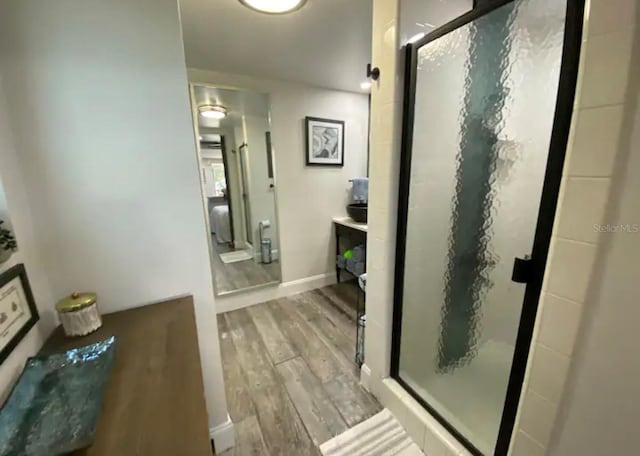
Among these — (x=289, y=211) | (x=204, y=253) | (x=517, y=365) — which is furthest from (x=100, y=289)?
(x=289, y=211)

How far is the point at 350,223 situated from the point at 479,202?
1.69 meters

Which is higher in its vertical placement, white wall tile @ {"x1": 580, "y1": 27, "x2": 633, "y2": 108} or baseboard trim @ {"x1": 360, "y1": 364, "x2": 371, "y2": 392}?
white wall tile @ {"x1": 580, "y1": 27, "x2": 633, "y2": 108}

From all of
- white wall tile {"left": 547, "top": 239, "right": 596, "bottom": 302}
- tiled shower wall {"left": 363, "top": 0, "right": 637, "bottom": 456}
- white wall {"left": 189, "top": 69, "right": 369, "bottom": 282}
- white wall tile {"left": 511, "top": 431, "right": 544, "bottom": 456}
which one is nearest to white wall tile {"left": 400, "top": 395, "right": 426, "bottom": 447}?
tiled shower wall {"left": 363, "top": 0, "right": 637, "bottom": 456}

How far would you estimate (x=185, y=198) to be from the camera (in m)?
1.01

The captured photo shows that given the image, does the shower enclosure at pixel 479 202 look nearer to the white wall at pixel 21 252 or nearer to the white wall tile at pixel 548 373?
the white wall tile at pixel 548 373

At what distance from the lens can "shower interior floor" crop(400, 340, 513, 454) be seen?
108 centimetres

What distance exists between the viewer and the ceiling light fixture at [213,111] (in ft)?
7.56

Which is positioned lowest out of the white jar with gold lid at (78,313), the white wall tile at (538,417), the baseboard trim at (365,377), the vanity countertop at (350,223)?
the baseboard trim at (365,377)

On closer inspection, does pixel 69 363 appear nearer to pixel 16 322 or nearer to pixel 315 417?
pixel 16 322

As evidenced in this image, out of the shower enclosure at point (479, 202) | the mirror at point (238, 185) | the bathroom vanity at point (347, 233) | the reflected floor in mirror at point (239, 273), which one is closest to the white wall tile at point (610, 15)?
the shower enclosure at point (479, 202)

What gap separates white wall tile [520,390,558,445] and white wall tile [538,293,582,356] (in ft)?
0.61

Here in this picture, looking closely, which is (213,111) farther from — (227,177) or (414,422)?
(414,422)

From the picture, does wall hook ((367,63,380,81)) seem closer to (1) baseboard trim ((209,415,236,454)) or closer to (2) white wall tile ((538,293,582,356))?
(2) white wall tile ((538,293,582,356))

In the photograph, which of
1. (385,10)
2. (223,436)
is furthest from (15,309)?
(385,10)
